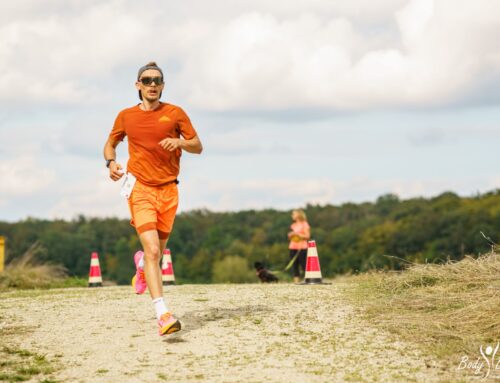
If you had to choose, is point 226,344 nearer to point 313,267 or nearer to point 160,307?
point 160,307

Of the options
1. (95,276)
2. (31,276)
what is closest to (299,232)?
(95,276)

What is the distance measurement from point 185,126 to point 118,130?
664 mm

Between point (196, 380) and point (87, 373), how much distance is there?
3.19ft

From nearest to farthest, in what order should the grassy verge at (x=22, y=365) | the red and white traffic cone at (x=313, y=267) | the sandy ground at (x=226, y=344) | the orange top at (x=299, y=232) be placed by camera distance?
the sandy ground at (x=226, y=344)
the grassy verge at (x=22, y=365)
the red and white traffic cone at (x=313, y=267)
the orange top at (x=299, y=232)

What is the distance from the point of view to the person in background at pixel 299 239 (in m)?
17.7

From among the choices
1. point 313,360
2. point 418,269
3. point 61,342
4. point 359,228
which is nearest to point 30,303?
point 61,342

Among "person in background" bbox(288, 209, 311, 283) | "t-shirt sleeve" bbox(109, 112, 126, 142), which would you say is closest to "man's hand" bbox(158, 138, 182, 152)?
"t-shirt sleeve" bbox(109, 112, 126, 142)

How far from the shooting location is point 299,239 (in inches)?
699

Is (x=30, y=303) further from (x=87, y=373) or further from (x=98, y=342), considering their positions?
(x=87, y=373)

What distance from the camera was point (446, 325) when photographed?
802 centimetres

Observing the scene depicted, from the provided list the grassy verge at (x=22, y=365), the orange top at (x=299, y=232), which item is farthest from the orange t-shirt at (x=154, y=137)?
the orange top at (x=299, y=232)

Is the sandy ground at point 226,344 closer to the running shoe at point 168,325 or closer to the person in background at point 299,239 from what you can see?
the running shoe at point 168,325

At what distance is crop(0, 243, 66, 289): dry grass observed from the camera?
60.1 ft

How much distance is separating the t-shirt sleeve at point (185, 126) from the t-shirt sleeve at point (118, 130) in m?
0.54
